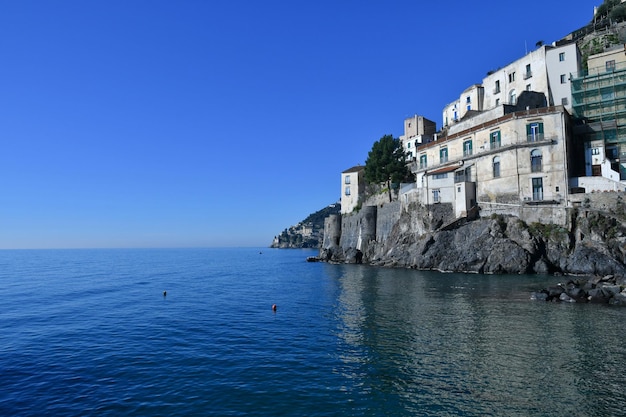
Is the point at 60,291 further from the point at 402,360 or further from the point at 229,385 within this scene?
the point at 402,360

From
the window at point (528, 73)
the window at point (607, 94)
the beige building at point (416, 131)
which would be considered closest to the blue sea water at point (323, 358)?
the window at point (607, 94)

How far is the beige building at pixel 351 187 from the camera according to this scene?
9875cm

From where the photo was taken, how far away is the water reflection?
15.4 meters

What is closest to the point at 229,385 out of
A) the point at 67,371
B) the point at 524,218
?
the point at 67,371

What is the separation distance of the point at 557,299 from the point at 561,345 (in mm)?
14731

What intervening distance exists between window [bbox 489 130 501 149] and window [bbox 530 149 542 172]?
5.22m

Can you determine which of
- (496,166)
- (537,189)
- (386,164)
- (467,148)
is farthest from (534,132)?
(386,164)

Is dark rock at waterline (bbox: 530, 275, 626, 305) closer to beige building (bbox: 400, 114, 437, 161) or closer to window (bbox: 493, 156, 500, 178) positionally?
window (bbox: 493, 156, 500, 178)

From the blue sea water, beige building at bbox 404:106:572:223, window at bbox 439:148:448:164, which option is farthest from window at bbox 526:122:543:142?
the blue sea water

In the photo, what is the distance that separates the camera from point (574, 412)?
14289 mm

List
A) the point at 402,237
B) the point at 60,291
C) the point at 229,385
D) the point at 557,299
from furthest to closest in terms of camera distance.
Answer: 1. the point at 402,237
2. the point at 60,291
3. the point at 557,299
4. the point at 229,385

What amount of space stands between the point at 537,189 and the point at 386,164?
31.6 metres

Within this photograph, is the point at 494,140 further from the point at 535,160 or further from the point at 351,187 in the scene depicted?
the point at 351,187

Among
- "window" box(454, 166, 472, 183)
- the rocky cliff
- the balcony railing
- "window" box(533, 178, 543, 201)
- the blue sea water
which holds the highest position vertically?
the balcony railing
